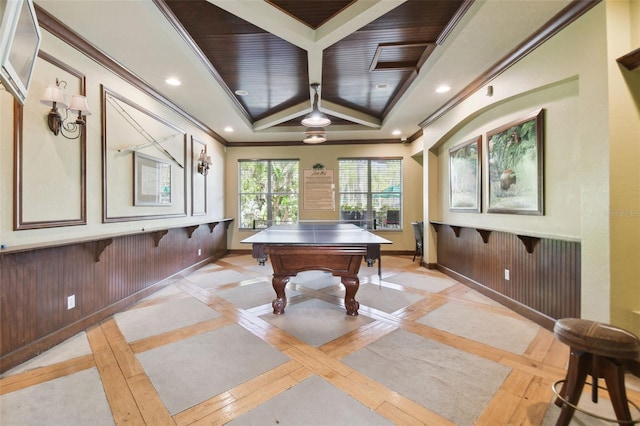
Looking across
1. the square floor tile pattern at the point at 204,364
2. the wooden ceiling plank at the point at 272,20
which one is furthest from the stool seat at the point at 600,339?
the wooden ceiling plank at the point at 272,20

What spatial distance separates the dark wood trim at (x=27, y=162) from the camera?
2076 mm

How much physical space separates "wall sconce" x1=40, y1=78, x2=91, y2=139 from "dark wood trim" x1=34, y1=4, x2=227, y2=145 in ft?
1.39

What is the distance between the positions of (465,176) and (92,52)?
5.06 metres

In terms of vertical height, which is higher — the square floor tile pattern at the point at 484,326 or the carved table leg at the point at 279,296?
the carved table leg at the point at 279,296

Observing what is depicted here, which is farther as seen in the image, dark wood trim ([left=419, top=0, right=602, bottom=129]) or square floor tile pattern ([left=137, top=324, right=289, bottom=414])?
dark wood trim ([left=419, top=0, right=602, bottom=129])

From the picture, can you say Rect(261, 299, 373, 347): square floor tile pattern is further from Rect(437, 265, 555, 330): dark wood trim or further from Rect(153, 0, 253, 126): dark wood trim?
Rect(153, 0, 253, 126): dark wood trim

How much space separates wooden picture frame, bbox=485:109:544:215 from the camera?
9.23ft

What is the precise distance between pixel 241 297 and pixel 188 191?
2.42 m

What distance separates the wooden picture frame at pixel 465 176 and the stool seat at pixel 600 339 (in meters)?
2.65

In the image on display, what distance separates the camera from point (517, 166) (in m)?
3.13

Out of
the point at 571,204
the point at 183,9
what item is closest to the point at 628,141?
the point at 571,204

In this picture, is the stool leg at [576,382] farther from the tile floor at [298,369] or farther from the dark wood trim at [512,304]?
the dark wood trim at [512,304]

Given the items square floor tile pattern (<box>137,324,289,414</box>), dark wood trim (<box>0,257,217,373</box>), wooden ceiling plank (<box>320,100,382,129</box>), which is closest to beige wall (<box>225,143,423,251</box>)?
wooden ceiling plank (<box>320,100,382,129</box>)

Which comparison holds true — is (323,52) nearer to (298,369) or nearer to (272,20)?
(272,20)
